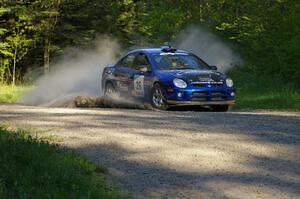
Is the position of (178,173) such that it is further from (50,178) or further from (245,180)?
(50,178)

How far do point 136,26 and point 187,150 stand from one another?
23.9m

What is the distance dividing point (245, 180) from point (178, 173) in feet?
2.53

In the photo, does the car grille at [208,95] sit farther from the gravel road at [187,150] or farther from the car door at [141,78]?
the gravel road at [187,150]

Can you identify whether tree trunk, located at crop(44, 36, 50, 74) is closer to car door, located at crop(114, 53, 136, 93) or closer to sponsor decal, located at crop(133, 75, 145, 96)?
car door, located at crop(114, 53, 136, 93)

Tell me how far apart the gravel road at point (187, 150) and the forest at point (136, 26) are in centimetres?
1169

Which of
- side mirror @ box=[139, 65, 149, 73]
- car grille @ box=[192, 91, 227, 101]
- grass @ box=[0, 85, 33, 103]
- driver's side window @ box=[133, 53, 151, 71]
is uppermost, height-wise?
driver's side window @ box=[133, 53, 151, 71]

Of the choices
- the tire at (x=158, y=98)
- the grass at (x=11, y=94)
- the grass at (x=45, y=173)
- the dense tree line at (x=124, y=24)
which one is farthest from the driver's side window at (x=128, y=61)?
the grass at (x=45, y=173)

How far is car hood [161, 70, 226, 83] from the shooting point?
1404 cm

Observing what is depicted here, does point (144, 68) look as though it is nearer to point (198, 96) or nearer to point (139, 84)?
point (139, 84)

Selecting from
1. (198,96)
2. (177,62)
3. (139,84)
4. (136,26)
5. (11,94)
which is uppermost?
(136,26)

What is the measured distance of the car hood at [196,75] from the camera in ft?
46.1

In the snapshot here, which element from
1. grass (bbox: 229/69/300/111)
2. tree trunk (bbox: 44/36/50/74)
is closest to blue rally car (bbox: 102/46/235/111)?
grass (bbox: 229/69/300/111)

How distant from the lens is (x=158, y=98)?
14.3 metres

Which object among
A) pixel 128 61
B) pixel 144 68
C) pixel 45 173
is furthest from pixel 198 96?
pixel 45 173
